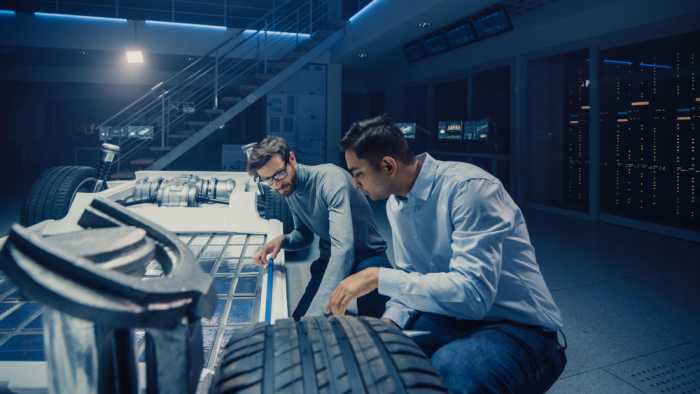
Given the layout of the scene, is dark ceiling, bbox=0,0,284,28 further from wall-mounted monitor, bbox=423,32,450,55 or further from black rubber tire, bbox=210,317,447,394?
black rubber tire, bbox=210,317,447,394

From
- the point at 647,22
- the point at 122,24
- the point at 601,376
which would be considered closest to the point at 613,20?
the point at 647,22

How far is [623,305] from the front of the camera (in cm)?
279

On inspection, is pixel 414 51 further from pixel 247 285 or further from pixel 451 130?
pixel 247 285

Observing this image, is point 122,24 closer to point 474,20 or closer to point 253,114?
point 253,114

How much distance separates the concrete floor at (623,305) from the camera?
196 centimetres

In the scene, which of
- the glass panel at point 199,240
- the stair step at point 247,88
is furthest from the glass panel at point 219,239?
the stair step at point 247,88

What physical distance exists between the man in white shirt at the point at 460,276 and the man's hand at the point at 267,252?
535mm

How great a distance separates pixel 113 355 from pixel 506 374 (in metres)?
0.90

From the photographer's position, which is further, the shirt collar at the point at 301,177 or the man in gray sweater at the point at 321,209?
the shirt collar at the point at 301,177

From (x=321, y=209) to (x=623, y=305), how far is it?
1887 mm

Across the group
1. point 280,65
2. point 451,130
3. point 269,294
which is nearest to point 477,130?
point 451,130

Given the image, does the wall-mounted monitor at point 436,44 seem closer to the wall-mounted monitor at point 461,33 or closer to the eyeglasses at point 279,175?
the wall-mounted monitor at point 461,33

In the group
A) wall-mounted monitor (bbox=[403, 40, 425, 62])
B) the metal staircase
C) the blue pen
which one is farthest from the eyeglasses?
wall-mounted monitor (bbox=[403, 40, 425, 62])

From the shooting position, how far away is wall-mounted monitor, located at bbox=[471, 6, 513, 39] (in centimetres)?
653
